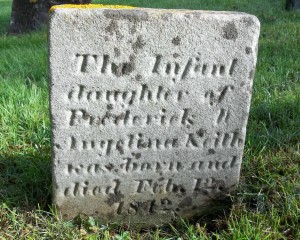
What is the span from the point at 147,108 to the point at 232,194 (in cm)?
76

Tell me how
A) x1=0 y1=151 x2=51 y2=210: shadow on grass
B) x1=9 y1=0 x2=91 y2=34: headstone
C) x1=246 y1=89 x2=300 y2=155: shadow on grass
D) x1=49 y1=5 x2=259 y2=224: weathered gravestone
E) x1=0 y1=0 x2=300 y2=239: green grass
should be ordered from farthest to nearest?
x1=9 y1=0 x2=91 y2=34: headstone, x1=246 y1=89 x2=300 y2=155: shadow on grass, x1=0 y1=151 x2=51 y2=210: shadow on grass, x1=0 y1=0 x2=300 y2=239: green grass, x1=49 y1=5 x2=259 y2=224: weathered gravestone

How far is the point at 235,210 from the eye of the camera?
2.32 m

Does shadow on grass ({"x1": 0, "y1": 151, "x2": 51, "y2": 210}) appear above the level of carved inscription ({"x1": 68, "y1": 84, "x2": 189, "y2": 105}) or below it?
below

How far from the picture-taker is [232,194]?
253 centimetres

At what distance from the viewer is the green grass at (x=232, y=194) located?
86.8 inches

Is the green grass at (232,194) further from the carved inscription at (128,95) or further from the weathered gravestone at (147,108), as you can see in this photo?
the carved inscription at (128,95)

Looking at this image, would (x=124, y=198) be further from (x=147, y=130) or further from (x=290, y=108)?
(x=290, y=108)

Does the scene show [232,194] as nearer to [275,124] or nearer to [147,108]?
[147,108]

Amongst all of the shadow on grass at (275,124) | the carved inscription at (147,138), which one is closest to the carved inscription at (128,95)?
the carved inscription at (147,138)

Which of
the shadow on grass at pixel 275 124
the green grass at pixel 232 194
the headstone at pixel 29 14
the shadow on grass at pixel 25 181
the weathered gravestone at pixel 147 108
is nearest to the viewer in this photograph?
the weathered gravestone at pixel 147 108

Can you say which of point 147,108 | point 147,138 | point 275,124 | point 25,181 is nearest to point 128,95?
point 147,108

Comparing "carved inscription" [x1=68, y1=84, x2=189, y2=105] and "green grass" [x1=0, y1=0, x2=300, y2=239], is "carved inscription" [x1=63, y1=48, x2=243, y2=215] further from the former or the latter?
"green grass" [x1=0, y1=0, x2=300, y2=239]

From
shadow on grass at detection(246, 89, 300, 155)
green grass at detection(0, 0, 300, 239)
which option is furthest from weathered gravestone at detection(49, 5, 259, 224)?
shadow on grass at detection(246, 89, 300, 155)

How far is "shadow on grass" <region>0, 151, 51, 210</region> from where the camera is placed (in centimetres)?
239
